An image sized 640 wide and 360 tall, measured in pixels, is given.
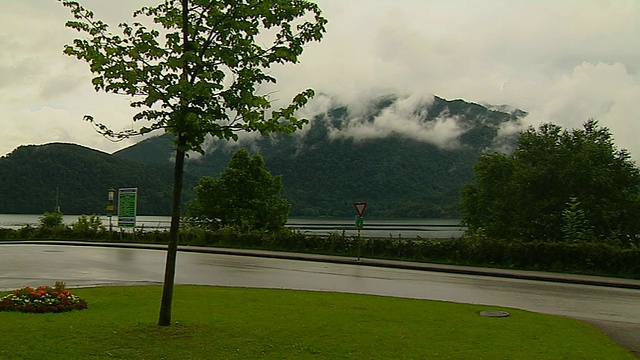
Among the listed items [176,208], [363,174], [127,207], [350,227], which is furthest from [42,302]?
[363,174]

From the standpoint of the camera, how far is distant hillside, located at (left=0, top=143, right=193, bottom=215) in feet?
411

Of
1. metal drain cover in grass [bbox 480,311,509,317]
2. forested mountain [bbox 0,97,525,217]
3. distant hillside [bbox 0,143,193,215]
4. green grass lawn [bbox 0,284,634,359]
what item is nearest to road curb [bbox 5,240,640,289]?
green grass lawn [bbox 0,284,634,359]

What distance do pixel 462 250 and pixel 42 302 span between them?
21.4 metres

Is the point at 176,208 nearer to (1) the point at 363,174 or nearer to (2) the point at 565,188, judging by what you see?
(2) the point at 565,188

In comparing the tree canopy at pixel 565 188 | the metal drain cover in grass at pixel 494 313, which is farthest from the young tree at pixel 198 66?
the tree canopy at pixel 565 188

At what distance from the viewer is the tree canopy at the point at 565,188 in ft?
138

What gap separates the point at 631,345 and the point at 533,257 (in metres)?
16.9

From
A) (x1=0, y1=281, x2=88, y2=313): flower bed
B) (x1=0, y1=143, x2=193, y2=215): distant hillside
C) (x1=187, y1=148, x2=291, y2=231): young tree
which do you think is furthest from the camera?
(x1=0, y1=143, x2=193, y2=215): distant hillside

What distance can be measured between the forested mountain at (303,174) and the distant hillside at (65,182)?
200 mm

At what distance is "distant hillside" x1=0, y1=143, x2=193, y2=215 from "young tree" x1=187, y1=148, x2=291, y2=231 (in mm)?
69217

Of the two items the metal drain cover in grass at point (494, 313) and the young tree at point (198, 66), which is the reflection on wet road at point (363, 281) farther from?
the young tree at point (198, 66)

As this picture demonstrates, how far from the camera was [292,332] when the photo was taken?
31.0 feet

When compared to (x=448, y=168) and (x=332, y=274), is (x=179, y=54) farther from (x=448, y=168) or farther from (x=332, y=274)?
(x=448, y=168)

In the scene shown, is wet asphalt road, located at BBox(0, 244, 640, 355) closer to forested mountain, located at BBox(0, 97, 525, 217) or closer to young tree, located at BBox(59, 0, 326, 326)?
young tree, located at BBox(59, 0, 326, 326)
